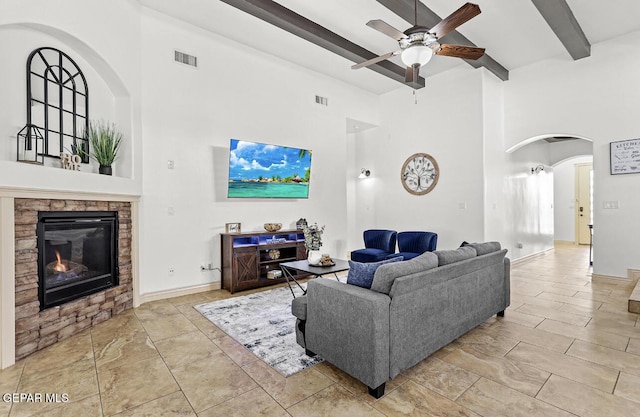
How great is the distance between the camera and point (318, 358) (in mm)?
2699

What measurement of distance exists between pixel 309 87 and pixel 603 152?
514cm

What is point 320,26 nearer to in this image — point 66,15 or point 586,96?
point 66,15

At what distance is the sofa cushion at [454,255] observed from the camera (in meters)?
2.78

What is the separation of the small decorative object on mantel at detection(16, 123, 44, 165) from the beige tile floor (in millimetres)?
1752

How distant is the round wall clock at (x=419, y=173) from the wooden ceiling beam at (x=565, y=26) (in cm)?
270

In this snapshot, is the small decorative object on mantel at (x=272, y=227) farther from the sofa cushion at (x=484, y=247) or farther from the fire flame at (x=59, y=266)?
the sofa cushion at (x=484, y=247)

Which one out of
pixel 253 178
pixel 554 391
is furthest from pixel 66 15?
pixel 554 391

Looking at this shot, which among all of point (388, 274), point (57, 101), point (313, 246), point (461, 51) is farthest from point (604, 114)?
point (57, 101)

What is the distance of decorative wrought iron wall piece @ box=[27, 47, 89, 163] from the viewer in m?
3.18

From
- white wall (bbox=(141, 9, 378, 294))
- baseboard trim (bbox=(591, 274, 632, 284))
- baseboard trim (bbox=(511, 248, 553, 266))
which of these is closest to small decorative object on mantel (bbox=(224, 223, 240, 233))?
white wall (bbox=(141, 9, 378, 294))

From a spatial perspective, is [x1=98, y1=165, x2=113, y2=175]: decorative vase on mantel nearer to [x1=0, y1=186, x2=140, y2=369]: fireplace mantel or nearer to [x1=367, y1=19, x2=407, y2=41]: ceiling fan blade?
[x1=0, y1=186, x2=140, y2=369]: fireplace mantel

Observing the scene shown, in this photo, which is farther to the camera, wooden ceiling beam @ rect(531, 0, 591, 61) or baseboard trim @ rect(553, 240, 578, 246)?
baseboard trim @ rect(553, 240, 578, 246)

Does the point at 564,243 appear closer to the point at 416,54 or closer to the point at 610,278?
the point at 610,278

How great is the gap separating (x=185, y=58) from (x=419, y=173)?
478 centimetres
